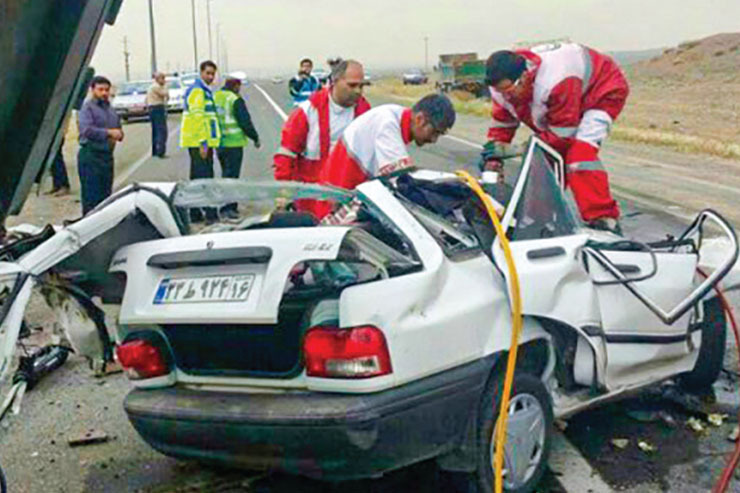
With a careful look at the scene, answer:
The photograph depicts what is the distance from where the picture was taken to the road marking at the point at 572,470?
13.0 ft

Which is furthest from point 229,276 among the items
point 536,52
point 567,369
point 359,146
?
point 536,52

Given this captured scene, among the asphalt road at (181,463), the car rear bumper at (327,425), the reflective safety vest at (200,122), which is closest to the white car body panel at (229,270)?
the car rear bumper at (327,425)

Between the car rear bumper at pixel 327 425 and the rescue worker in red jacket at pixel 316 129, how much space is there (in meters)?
3.30

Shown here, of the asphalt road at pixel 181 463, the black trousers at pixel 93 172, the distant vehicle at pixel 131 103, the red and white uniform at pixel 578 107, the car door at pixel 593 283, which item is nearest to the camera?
the car door at pixel 593 283

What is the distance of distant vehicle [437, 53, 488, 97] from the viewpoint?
47156 mm

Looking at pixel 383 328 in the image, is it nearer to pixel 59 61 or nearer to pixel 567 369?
pixel 567 369

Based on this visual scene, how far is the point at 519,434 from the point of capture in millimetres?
3783

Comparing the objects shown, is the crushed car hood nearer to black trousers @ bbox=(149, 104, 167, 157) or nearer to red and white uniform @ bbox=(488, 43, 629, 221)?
red and white uniform @ bbox=(488, 43, 629, 221)

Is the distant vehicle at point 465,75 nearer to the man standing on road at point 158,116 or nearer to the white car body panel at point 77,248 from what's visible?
the man standing on road at point 158,116

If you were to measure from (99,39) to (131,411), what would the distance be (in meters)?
1.38

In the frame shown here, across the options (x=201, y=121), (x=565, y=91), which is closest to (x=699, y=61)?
(x=201, y=121)

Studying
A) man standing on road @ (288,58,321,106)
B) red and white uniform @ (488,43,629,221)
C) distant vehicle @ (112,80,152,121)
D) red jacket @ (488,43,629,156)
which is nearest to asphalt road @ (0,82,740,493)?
red and white uniform @ (488,43,629,221)

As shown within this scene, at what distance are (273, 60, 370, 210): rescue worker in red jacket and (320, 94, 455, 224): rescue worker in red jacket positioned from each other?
1.14m

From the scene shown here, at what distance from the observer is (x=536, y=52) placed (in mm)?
6320
